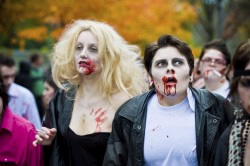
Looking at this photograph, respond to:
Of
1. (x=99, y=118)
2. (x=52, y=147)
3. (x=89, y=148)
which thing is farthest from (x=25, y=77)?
(x=89, y=148)

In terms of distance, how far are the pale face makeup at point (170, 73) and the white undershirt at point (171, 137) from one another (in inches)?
4.1

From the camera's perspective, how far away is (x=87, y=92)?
16.7 feet

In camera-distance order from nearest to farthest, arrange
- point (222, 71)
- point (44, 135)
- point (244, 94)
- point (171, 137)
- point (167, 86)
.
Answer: point (244, 94), point (171, 137), point (167, 86), point (44, 135), point (222, 71)

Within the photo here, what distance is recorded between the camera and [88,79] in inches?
A: 202

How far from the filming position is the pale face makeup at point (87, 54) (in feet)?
16.3

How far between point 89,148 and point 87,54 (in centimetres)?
81

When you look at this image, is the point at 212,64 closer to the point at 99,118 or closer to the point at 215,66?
the point at 215,66

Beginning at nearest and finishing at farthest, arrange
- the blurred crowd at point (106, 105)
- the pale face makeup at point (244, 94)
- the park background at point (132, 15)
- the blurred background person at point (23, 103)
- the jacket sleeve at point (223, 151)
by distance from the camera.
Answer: the pale face makeup at point (244, 94)
the jacket sleeve at point (223, 151)
the blurred crowd at point (106, 105)
the blurred background person at point (23, 103)
the park background at point (132, 15)

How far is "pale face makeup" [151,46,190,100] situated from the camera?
167 inches

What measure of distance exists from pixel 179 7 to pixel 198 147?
17.8 m

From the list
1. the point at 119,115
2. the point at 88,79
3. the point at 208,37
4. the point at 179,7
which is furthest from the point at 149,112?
the point at 208,37

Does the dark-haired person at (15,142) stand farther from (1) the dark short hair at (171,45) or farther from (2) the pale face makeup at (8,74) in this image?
(2) the pale face makeup at (8,74)

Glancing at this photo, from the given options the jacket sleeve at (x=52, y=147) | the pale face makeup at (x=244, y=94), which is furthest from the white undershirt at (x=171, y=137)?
the jacket sleeve at (x=52, y=147)

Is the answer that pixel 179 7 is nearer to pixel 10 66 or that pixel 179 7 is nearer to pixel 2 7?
pixel 2 7
